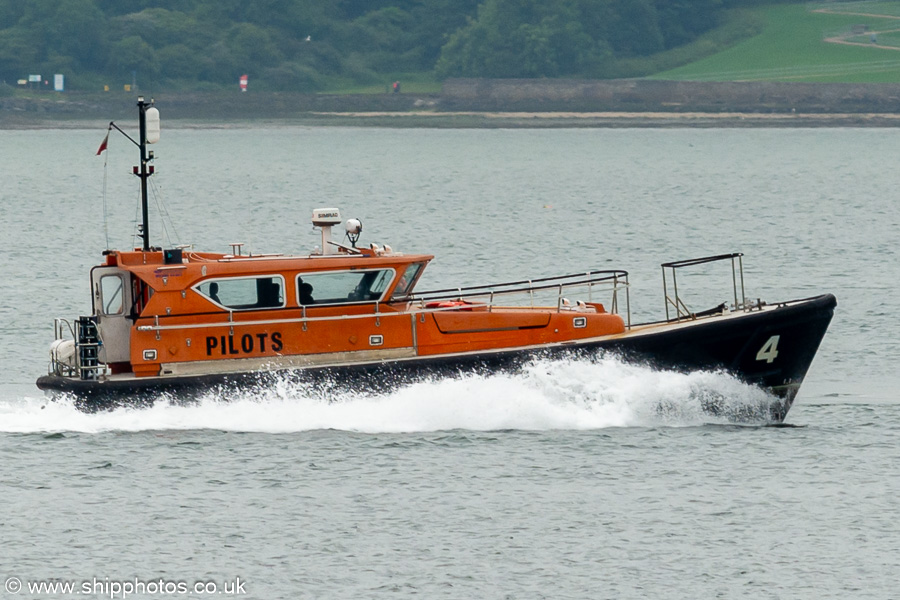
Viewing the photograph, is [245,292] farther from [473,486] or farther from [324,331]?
[473,486]

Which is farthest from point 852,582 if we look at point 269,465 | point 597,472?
point 269,465

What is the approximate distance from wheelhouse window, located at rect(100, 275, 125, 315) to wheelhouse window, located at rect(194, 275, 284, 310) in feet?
3.64

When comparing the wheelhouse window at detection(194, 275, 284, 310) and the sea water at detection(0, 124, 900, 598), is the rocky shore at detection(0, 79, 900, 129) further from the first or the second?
the wheelhouse window at detection(194, 275, 284, 310)

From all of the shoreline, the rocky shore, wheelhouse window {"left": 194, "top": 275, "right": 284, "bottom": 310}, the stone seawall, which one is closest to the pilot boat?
wheelhouse window {"left": 194, "top": 275, "right": 284, "bottom": 310}

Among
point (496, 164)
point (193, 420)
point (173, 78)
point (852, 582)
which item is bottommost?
point (852, 582)

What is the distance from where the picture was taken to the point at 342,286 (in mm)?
20156

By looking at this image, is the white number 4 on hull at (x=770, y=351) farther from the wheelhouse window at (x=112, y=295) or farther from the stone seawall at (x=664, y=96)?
the stone seawall at (x=664, y=96)

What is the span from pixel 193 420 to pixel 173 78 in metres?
127

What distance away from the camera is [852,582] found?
15992mm

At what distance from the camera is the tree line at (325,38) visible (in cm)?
14275

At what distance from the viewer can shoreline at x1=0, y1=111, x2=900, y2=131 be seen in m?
134

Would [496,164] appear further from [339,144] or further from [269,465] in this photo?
[269,465]

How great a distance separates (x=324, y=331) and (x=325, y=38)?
446 feet

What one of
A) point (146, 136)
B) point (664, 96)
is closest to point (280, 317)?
point (146, 136)
